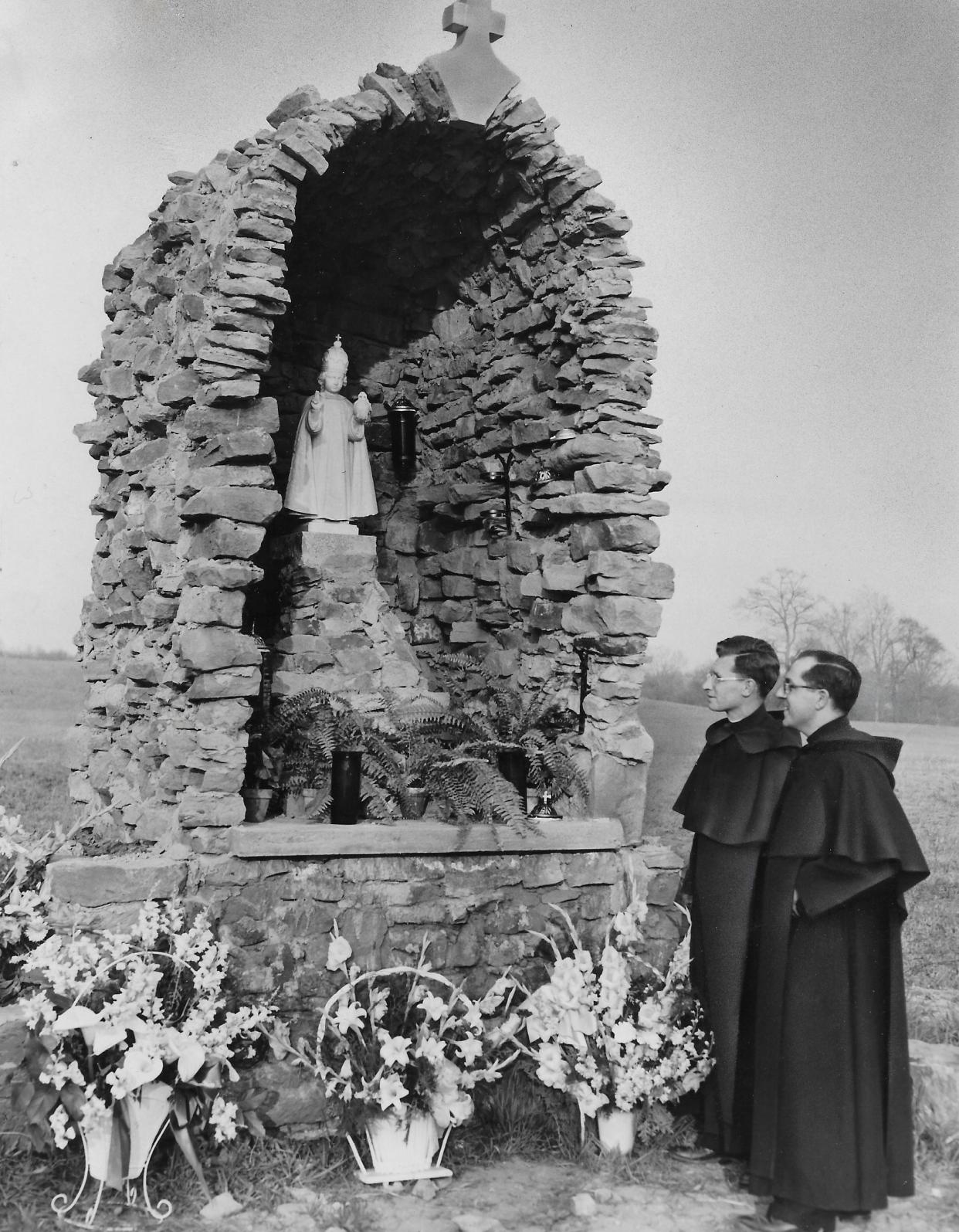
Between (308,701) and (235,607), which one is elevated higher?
(235,607)

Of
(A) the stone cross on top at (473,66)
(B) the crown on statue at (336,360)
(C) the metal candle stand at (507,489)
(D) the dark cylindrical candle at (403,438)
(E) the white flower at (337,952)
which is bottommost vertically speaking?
(E) the white flower at (337,952)

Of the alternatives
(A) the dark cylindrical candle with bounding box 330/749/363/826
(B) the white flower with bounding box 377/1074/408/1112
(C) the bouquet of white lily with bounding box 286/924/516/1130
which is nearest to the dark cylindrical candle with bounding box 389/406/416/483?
(A) the dark cylindrical candle with bounding box 330/749/363/826

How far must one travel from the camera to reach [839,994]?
4.66 meters

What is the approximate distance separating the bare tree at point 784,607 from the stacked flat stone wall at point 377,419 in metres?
3.30

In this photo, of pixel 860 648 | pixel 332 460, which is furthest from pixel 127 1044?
pixel 860 648

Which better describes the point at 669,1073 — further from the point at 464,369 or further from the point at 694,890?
the point at 464,369

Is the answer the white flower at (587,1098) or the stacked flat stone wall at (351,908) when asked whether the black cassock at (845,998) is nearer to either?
the white flower at (587,1098)

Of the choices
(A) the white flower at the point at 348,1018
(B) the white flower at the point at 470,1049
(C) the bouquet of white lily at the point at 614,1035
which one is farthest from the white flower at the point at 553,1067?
(A) the white flower at the point at 348,1018

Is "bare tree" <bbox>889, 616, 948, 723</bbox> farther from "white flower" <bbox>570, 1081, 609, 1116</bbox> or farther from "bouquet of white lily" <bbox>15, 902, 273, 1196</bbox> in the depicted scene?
"bouquet of white lily" <bbox>15, 902, 273, 1196</bbox>

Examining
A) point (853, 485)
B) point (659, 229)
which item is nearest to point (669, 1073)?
point (853, 485)

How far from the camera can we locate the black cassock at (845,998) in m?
4.60

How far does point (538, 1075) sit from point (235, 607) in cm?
265

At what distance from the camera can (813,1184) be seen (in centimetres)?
462

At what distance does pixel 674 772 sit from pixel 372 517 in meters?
3.54
